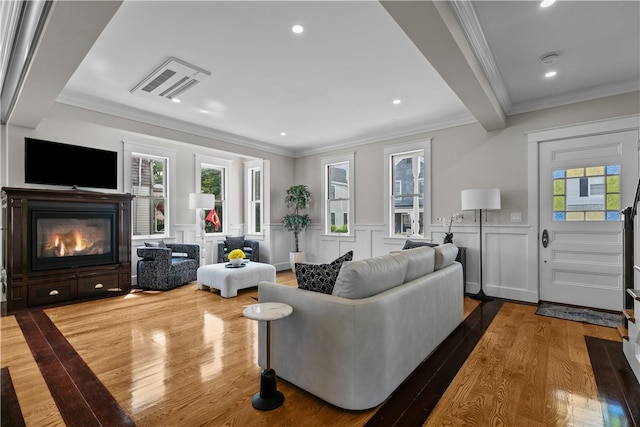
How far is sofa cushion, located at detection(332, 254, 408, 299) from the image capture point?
1.92m

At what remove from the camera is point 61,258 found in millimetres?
4289

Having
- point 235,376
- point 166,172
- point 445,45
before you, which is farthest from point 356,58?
point 166,172

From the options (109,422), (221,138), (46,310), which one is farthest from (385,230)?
(46,310)

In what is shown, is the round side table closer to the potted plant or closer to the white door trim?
the white door trim

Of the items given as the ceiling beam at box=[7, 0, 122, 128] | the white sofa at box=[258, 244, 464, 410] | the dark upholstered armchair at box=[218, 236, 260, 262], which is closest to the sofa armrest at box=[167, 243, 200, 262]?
the dark upholstered armchair at box=[218, 236, 260, 262]

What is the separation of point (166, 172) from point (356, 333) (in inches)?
220

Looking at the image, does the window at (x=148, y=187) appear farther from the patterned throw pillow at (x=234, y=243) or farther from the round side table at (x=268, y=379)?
the round side table at (x=268, y=379)

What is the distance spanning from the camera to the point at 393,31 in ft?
8.83

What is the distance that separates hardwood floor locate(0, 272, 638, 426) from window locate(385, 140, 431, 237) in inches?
84.0

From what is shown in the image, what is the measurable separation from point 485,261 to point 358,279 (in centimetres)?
358

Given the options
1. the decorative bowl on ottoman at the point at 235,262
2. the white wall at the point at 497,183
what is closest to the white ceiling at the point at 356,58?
the white wall at the point at 497,183

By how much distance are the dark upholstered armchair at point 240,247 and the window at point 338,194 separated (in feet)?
5.20

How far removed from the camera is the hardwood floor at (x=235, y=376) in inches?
71.9

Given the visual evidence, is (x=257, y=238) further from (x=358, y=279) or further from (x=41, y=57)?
(x=358, y=279)
